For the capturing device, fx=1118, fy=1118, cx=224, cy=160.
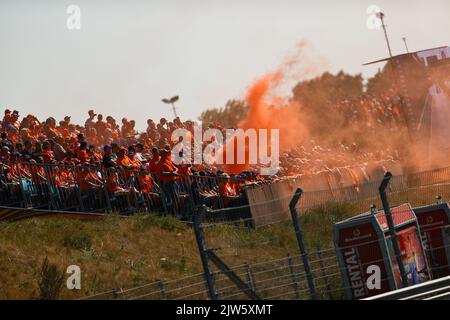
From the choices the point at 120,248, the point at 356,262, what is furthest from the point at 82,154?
the point at 356,262

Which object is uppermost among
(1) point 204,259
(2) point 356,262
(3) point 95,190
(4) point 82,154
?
(4) point 82,154

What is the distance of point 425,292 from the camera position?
1393 cm

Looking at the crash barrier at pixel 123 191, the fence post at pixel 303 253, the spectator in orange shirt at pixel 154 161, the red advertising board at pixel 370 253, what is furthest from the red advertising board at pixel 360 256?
the spectator in orange shirt at pixel 154 161

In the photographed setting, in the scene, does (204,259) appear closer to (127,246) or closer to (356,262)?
(356,262)

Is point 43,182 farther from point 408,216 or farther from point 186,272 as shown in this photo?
point 408,216

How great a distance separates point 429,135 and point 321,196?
19.9 meters

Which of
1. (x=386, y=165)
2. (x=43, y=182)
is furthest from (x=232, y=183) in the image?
(x=386, y=165)

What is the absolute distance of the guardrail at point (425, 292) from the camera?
13609 millimetres

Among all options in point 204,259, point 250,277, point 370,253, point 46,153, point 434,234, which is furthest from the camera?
point 46,153

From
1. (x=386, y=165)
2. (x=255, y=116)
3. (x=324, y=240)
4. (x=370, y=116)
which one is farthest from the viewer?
(x=370, y=116)

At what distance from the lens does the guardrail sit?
1361 centimetres

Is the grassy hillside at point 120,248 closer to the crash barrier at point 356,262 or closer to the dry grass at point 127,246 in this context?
the dry grass at point 127,246

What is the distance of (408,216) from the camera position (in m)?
16.7

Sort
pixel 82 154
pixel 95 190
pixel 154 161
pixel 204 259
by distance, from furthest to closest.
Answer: pixel 154 161, pixel 82 154, pixel 95 190, pixel 204 259
